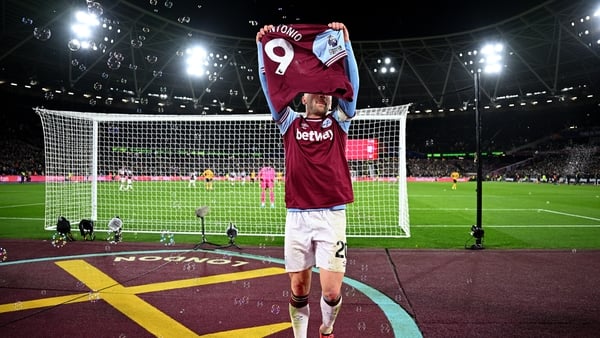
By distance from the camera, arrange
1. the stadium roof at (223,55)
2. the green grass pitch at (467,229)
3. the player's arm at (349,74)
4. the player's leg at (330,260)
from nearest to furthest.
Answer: the player's leg at (330,260) < the player's arm at (349,74) < the green grass pitch at (467,229) < the stadium roof at (223,55)

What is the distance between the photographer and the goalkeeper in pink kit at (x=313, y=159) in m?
3.08

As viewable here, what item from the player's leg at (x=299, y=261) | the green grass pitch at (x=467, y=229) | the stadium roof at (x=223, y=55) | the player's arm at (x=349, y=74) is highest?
the stadium roof at (x=223, y=55)

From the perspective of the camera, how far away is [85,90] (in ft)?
144

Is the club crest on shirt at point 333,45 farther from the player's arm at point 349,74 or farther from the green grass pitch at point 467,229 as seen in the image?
the green grass pitch at point 467,229

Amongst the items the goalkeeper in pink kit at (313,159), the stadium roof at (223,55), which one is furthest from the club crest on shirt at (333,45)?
the stadium roof at (223,55)

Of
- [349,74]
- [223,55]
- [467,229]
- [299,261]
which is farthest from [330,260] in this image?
[223,55]

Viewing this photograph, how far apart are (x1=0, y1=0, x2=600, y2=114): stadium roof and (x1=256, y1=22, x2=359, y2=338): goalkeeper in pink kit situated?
24.2 metres

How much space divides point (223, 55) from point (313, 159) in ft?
161

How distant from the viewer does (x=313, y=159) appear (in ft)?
10.5

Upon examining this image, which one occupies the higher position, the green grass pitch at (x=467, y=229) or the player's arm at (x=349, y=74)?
the player's arm at (x=349, y=74)

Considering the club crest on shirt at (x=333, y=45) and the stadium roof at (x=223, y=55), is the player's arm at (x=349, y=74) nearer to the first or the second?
the club crest on shirt at (x=333, y=45)

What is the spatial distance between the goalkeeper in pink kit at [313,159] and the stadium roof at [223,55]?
79.5 feet

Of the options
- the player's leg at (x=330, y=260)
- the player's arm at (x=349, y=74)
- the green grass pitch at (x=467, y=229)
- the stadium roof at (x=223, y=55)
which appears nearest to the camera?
the player's leg at (x=330, y=260)

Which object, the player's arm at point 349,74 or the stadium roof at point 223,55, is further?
the stadium roof at point 223,55
